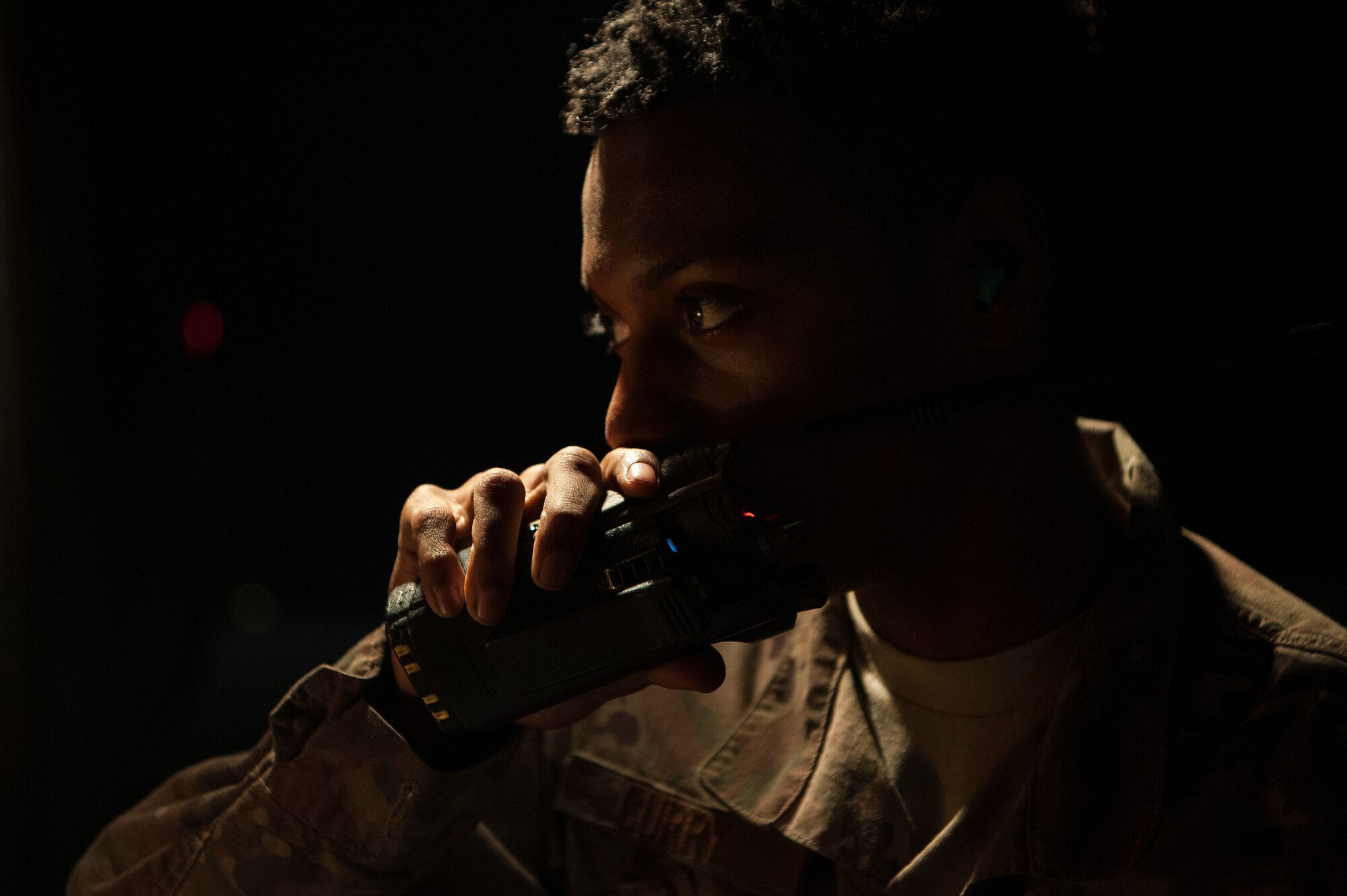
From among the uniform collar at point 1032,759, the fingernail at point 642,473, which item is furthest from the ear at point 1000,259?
the fingernail at point 642,473

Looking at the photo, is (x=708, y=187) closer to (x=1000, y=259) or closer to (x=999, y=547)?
(x=1000, y=259)

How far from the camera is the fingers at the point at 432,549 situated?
105 centimetres

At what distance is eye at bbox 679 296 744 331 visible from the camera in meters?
1.14

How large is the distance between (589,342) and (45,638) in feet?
3.36

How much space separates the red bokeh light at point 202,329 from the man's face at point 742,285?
857 millimetres

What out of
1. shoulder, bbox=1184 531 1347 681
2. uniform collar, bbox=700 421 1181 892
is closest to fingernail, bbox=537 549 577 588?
uniform collar, bbox=700 421 1181 892

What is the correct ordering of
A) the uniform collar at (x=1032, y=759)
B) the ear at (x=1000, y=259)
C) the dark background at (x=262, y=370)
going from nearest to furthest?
1. the uniform collar at (x=1032, y=759)
2. the ear at (x=1000, y=259)
3. the dark background at (x=262, y=370)

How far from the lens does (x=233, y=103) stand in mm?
1677

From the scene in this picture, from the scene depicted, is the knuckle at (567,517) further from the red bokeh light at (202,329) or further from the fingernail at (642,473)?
the red bokeh light at (202,329)

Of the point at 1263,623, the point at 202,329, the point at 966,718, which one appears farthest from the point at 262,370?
the point at 1263,623

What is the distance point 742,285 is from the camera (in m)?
1.12

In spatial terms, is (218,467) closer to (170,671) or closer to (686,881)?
(170,671)

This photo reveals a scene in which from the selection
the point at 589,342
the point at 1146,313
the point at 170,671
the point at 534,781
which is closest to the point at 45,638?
the point at 170,671

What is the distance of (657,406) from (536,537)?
228 mm
